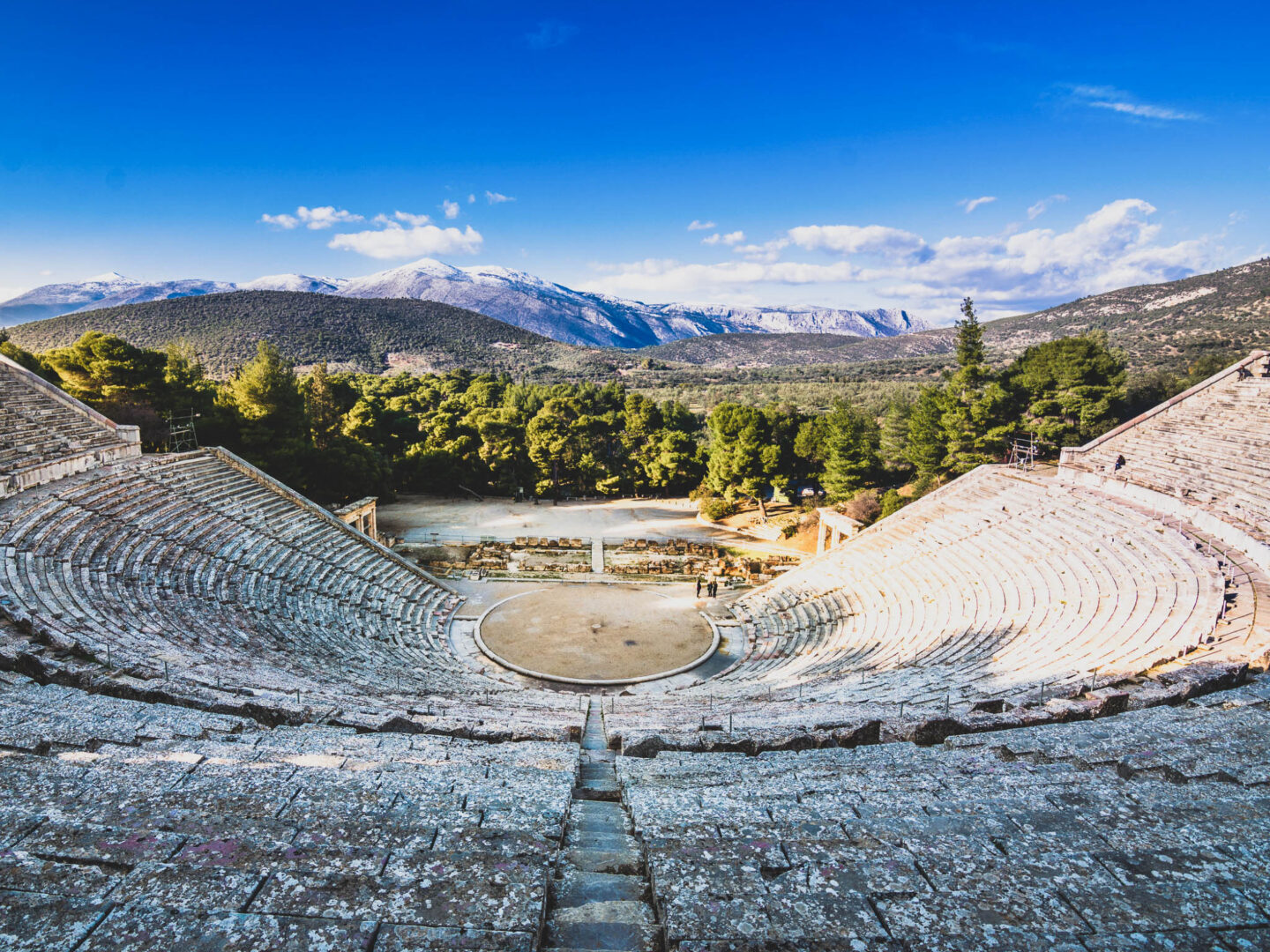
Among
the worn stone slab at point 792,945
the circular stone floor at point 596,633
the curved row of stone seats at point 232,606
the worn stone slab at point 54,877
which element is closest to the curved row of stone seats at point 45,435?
the curved row of stone seats at point 232,606

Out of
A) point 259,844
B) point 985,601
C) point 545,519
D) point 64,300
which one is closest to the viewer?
point 259,844

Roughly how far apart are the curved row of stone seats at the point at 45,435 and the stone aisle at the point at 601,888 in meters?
15.9

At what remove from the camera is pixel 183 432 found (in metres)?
24.0

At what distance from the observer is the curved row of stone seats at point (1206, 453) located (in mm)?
14109

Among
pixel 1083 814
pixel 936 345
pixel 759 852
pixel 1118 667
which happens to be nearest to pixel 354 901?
pixel 759 852

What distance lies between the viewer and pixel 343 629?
48.0 feet

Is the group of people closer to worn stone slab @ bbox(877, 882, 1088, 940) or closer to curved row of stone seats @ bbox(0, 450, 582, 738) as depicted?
curved row of stone seats @ bbox(0, 450, 582, 738)

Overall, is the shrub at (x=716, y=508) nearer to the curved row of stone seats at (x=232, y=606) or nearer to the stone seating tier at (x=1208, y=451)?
the stone seating tier at (x=1208, y=451)

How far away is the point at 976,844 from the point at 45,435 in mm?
22004

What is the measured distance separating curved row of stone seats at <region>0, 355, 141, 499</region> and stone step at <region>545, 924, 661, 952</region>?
16635 mm

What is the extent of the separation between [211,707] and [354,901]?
16.0ft

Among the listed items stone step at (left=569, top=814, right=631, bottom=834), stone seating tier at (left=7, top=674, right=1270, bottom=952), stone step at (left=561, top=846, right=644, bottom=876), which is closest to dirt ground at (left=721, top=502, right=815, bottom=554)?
stone seating tier at (left=7, top=674, right=1270, bottom=952)

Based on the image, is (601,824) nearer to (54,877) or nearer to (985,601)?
(54,877)

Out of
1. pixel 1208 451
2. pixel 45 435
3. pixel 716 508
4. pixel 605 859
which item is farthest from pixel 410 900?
pixel 716 508
